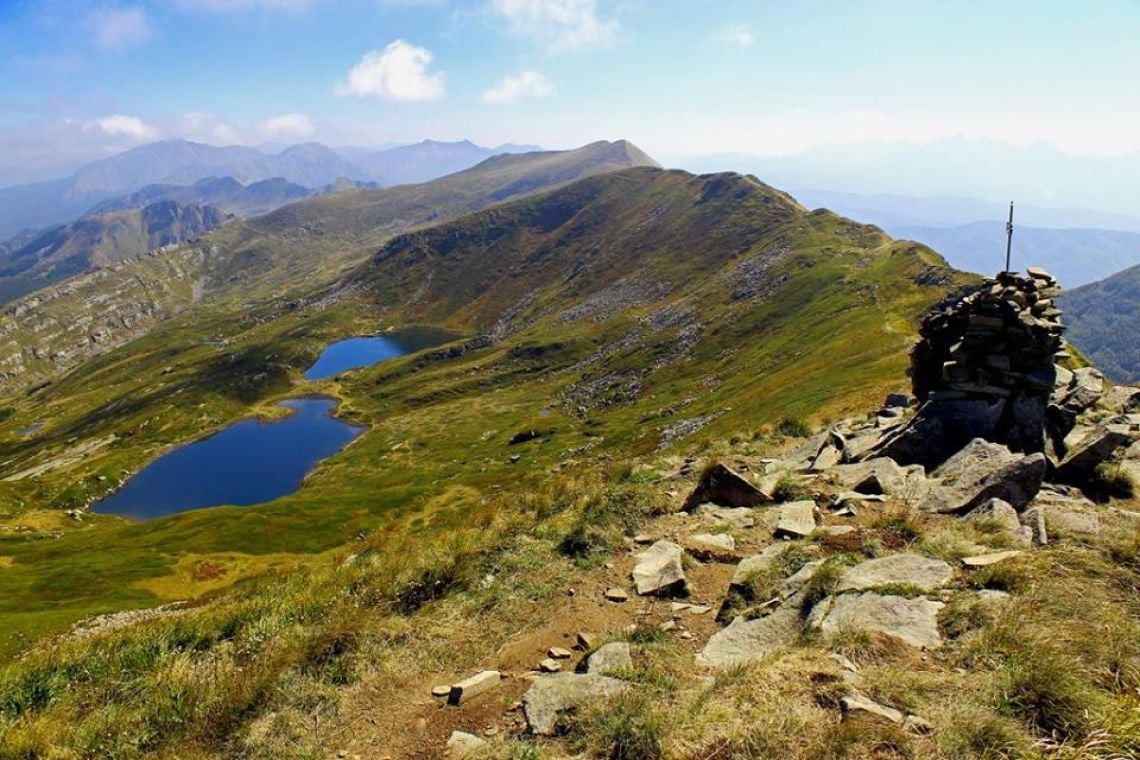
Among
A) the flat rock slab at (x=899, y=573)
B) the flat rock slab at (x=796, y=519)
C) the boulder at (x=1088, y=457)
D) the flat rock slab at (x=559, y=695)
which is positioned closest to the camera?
the flat rock slab at (x=559, y=695)

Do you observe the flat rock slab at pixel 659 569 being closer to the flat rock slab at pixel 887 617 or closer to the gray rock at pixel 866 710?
the flat rock slab at pixel 887 617

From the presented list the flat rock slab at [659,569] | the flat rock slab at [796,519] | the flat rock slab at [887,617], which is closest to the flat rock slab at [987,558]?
the flat rock slab at [887,617]

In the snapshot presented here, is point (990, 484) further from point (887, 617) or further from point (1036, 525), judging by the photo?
point (887, 617)

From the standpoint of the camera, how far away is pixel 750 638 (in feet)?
43.0

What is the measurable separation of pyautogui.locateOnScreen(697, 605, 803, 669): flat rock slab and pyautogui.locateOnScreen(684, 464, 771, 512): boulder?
9.31 metres

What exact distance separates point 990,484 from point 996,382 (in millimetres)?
10489

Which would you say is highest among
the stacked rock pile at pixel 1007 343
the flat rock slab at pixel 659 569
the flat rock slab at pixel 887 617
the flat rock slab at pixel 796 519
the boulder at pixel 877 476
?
the stacked rock pile at pixel 1007 343

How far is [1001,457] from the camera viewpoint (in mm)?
21234

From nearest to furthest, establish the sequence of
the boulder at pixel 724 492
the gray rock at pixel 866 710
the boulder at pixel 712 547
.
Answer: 1. the gray rock at pixel 866 710
2. the boulder at pixel 712 547
3. the boulder at pixel 724 492

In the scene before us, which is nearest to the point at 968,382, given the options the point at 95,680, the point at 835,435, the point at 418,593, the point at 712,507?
the point at 835,435

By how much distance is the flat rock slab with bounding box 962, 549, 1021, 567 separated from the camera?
45.4 feet

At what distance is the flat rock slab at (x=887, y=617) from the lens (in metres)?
11.6

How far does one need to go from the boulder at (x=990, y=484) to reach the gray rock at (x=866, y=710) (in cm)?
1225

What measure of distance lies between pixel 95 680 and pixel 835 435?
3090 cm
